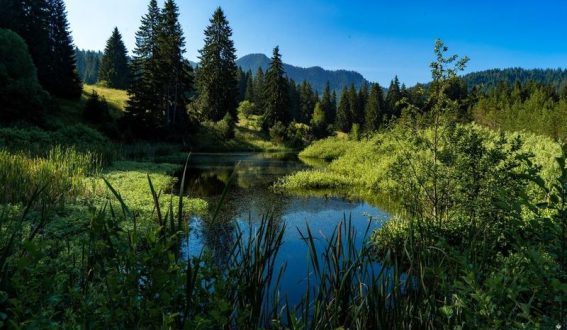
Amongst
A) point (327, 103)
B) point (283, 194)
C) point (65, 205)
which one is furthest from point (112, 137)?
point (327, 103)

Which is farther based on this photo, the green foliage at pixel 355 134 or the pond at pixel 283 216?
the green foliage at pixel 355 134

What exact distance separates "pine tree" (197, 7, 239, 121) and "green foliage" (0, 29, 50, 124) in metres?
26.2

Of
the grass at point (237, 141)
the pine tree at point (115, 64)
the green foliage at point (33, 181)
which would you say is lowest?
the green foliage at point (33, 181)

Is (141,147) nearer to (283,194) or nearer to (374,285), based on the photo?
(283,194)

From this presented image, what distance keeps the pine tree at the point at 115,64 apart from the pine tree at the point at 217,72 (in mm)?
21065

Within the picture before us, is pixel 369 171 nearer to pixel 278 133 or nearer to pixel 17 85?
pixel 17 85

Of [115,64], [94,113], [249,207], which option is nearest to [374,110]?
[115,64]

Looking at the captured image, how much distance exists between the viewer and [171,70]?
143 ft

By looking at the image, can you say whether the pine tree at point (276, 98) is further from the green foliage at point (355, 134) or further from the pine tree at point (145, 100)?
the pine tree at point (145, 100)

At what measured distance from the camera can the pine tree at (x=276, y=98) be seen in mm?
61406

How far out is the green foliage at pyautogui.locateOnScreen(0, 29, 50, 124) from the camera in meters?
26.4

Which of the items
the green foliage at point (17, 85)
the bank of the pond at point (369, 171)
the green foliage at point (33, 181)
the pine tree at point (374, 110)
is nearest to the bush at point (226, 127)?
the green foliage at point (17, 85)

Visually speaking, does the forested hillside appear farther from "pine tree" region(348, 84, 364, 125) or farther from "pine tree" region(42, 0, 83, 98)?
"pine tree" region(348, 84, 364, 125)

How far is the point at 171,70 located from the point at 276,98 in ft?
71.4
